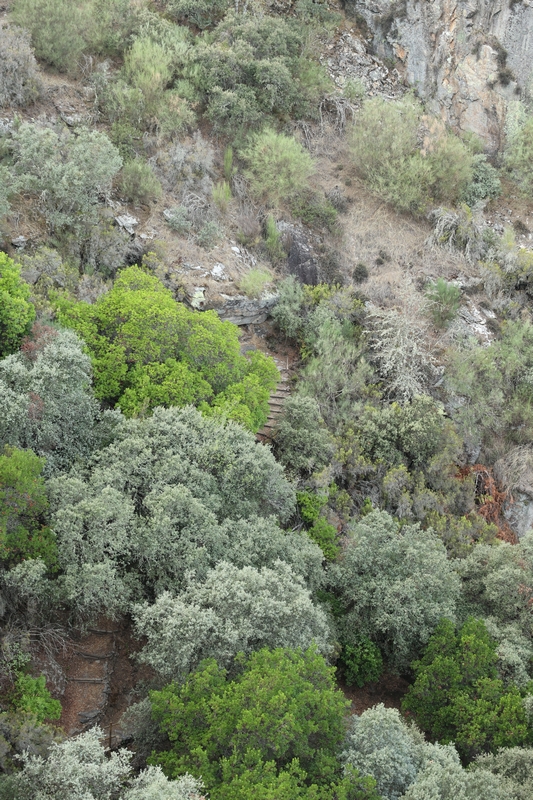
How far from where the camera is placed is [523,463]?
22984mm

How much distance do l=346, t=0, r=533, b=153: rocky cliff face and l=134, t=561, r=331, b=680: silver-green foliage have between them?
25.1 m

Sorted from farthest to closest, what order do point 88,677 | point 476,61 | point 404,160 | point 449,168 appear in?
point 476,61
point 449,168
point 404,160
point 88,677

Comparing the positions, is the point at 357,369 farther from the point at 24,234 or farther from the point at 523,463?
the point at 24,234

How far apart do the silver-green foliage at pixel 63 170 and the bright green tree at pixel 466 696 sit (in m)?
15.4

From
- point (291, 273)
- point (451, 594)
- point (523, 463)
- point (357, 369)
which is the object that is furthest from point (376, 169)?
point (451, 594)

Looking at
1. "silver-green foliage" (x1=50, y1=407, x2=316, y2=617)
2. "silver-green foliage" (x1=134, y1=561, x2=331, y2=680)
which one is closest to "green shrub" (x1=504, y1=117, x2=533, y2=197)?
"silver-green foliage" (x1=50, y1=407, x2=316, y2=617)

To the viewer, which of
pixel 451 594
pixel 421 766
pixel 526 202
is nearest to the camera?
pixel 421 766

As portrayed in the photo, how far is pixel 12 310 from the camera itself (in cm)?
1688

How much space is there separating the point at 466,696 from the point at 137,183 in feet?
61.1

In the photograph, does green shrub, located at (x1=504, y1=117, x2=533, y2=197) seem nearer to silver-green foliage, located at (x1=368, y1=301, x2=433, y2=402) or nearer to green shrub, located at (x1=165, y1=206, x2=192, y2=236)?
silver-green foliage, located at (x1=368, y1=301, x2=433, y2=402)

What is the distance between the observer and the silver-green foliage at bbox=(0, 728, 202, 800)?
10.5 meters

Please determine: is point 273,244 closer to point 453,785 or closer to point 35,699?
point 35,699

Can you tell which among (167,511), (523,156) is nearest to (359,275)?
(523,156)

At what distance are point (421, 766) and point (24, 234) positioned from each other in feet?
56.3
